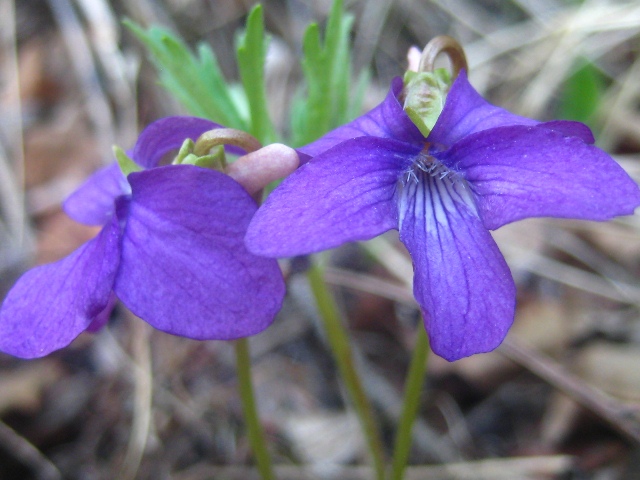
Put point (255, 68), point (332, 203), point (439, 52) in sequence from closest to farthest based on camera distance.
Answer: point (332, 203), point (439, 52), point (255, 68)

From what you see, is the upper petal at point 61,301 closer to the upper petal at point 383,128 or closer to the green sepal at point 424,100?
the upper petal at point 383,128

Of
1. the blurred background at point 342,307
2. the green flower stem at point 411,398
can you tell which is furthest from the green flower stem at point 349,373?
the blurred background at point 342,307

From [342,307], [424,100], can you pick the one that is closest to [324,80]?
[424,100]

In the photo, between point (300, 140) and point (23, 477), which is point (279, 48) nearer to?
point (300, 140)

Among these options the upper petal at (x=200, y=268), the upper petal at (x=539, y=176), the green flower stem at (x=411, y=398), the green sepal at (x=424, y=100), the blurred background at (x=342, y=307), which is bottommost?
the blurred background at (x=342, y=307)

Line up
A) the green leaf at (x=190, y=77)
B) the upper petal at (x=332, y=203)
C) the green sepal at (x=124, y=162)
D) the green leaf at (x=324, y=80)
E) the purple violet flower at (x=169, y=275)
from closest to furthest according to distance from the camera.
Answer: the upper petal at (x=332, y=203) → the purple violet flower at (x=169, y=275) → the green sepal at (x=124, y=162) → the green leaf at (x=324, y=80) → the green leaf at (x=190, y=77)

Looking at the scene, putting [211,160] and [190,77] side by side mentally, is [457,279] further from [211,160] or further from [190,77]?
[190,77]

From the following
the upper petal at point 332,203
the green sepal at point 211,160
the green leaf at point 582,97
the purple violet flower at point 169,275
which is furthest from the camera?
the green leaf at point 582,97
